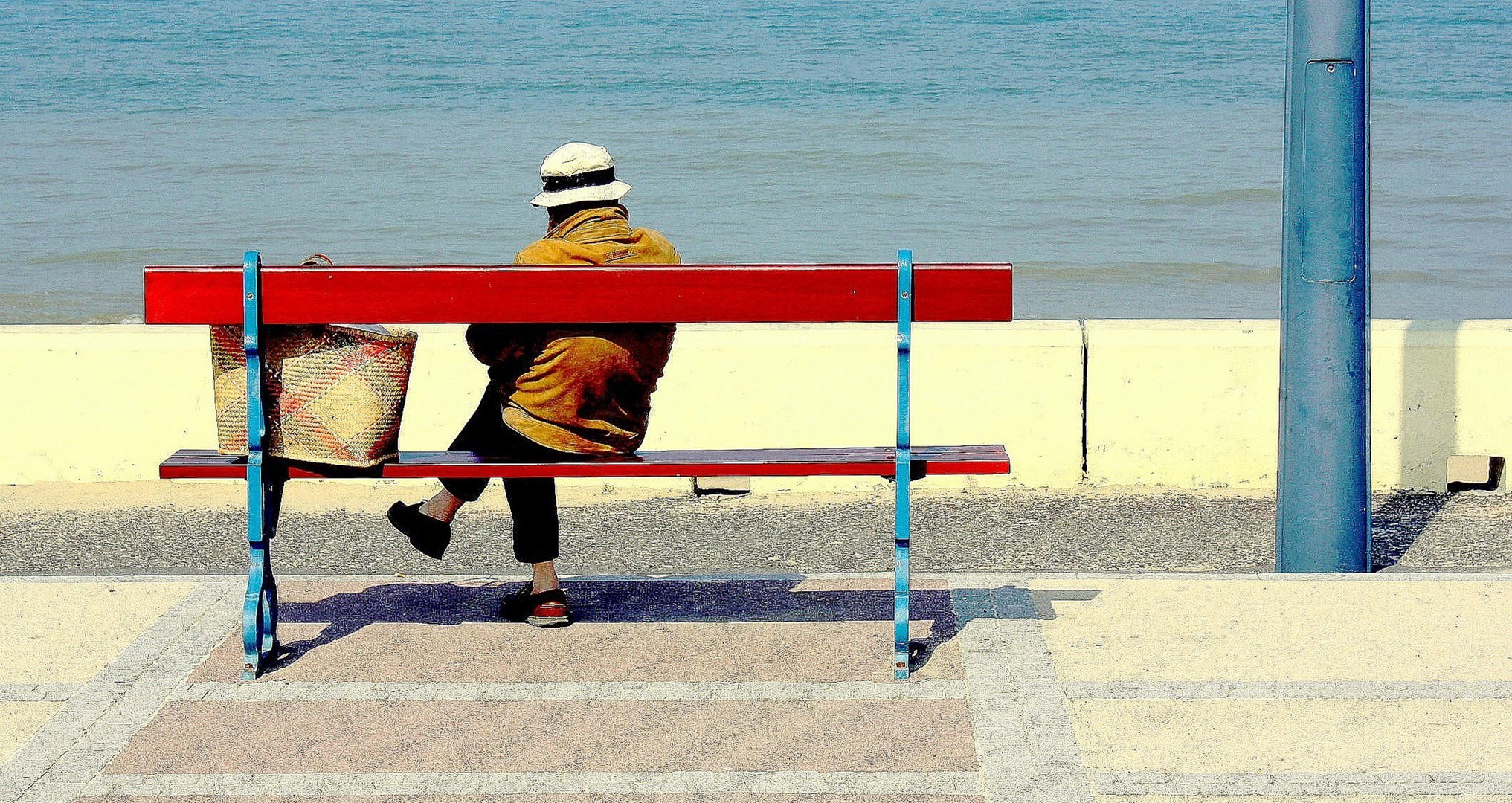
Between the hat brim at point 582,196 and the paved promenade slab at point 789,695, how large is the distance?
1165mm

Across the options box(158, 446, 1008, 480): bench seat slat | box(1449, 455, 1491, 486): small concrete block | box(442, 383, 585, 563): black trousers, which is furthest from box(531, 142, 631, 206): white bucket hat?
box(1449, 455, 1491, 486): small concrete block

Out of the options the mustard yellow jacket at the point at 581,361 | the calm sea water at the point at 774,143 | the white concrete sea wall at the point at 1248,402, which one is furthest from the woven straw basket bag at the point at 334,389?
the calm sea water at the point at 774,143

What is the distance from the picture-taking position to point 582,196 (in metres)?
4.48

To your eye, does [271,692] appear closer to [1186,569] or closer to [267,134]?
[1186,569]

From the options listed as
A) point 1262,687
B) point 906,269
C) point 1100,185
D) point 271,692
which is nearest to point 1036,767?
point 1262,687

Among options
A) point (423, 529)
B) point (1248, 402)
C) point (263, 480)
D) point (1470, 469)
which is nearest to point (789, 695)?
point (423, 529)

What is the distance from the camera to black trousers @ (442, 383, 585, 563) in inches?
178

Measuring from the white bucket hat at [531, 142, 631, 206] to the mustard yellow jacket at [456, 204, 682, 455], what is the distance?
5cm

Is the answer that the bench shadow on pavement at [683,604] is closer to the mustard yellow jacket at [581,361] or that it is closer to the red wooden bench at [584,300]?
the red wooden bench at [584,300]

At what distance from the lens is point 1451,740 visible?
3.73 m

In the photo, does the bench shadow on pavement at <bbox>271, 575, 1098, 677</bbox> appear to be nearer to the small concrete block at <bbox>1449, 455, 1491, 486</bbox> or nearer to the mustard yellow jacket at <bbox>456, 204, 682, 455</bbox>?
the mustard yellow jacket at <bbox>456, 204, 682, 455</bbox>

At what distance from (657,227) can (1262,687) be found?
1333 centimetres

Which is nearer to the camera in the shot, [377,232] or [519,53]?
[377,232]

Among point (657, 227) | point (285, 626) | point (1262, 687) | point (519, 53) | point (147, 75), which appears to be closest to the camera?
point (1262, 687)
